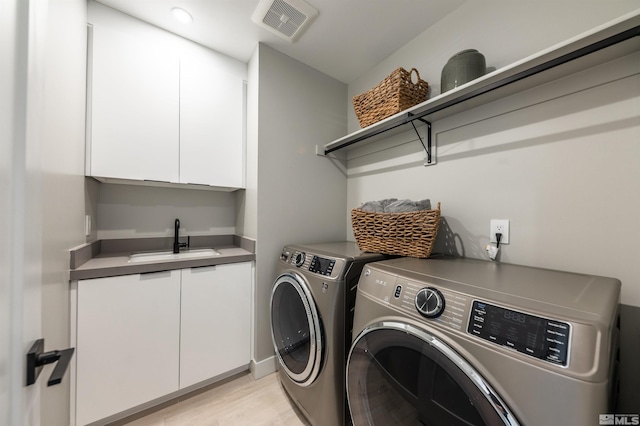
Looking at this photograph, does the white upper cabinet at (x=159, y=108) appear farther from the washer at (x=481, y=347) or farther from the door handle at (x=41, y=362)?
the washer at (x=481, y=347)

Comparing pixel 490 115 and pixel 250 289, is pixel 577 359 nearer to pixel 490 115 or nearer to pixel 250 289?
pixel 490 115

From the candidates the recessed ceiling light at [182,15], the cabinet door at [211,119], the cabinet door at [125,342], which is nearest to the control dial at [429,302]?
the cabinet door at [125,342]

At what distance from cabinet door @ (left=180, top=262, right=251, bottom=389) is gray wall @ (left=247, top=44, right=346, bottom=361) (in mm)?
107

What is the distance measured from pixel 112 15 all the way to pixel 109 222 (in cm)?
136

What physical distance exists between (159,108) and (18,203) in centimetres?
149

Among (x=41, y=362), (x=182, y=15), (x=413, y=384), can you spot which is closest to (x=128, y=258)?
(x=41, y=362)

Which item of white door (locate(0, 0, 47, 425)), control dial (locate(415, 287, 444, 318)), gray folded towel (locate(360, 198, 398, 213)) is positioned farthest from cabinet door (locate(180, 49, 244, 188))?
control dial (locate(415, 287, 444, 318))

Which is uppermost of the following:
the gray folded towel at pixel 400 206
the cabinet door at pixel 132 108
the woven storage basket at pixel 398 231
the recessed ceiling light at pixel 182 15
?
the recessed ceiling light at pixel 182 15

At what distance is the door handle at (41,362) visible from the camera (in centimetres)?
43

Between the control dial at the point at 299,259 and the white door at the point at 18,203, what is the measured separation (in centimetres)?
101

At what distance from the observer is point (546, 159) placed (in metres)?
1.07

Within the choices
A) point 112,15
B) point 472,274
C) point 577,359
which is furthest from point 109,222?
point 577,359

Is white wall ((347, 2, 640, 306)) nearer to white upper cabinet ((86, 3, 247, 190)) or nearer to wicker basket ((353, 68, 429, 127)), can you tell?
wicker basket ((353, 68, 429, 127))

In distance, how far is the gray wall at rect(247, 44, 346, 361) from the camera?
1715mm
